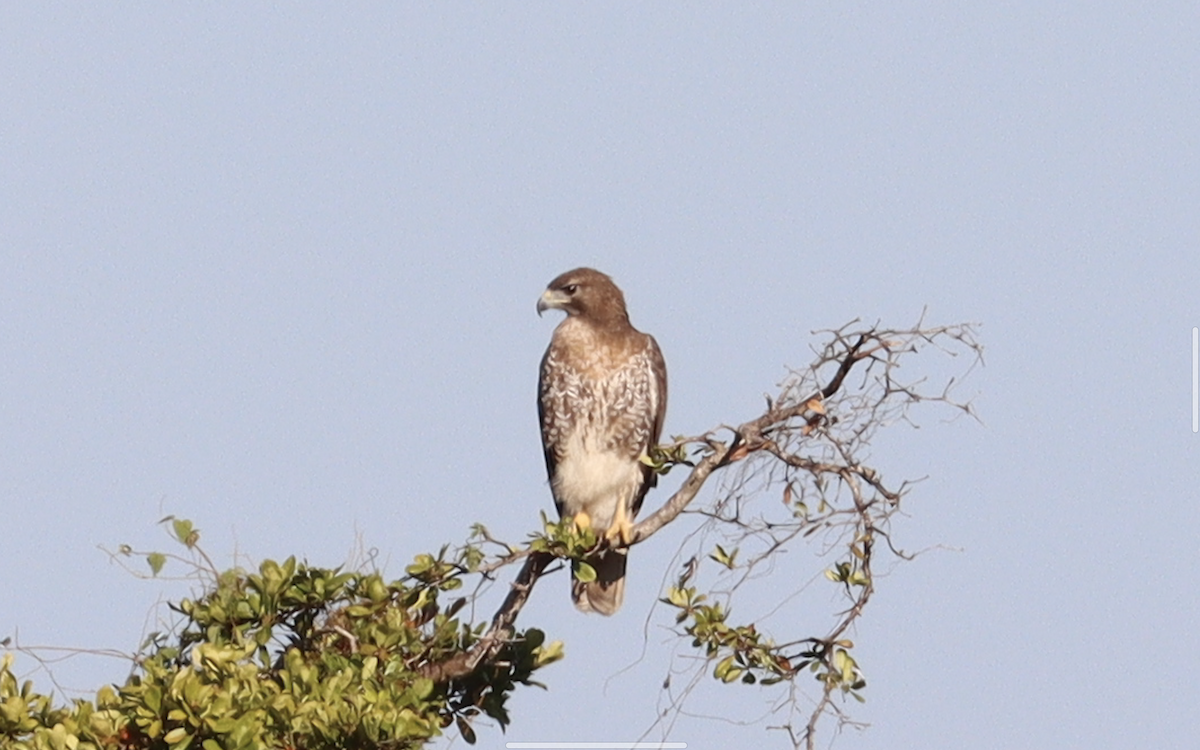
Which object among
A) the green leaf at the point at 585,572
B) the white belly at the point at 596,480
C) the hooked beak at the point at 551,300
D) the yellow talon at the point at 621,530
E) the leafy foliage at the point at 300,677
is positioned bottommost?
the leafy foliage at the point at 300,677

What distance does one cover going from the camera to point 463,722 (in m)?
6.75

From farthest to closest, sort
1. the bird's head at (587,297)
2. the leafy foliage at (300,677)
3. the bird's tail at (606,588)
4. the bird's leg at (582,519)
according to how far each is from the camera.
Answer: the bird's head at (587,297), the bird's tail at (606,588), the bird's leg at (582,519), the leafy foliage at (300,677)

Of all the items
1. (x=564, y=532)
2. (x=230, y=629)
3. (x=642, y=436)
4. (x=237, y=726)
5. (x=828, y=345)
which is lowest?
(x=237, y=726)

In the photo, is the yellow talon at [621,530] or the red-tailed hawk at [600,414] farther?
the red-tailed hawk at [600,414]

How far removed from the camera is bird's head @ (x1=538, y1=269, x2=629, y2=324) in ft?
27.6

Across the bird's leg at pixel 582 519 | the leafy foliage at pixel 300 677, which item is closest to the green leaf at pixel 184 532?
the leafy foliage at pixel 300 677

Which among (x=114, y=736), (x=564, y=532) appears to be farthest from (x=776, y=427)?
(x=114, y=736)

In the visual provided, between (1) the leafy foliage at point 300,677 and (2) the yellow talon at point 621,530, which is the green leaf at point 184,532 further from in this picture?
(2) the yellow talon at point 621,530

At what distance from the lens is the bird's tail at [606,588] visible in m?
8.16

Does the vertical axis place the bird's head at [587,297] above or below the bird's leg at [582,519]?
above

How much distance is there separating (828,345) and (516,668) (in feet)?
4.96

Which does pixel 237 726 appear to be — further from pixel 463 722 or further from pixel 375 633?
pixel 463 722

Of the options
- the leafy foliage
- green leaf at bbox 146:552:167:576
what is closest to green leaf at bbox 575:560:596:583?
the leafy foliage

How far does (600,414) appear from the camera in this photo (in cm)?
821
